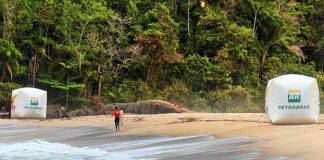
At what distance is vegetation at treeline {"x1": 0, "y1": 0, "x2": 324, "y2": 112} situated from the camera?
34500 mm

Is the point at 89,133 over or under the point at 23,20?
under

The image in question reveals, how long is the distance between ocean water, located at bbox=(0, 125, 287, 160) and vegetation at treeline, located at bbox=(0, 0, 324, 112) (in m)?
15.4

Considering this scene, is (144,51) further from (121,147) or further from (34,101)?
(121,147)

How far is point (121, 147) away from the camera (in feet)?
45.4

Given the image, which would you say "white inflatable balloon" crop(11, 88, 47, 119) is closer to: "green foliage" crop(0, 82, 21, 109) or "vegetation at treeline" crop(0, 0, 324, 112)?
"green foliage" crop(0, 82, 21, 109)

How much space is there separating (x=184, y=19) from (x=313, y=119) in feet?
85.0

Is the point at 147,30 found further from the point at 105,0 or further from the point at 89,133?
the point at 89,133

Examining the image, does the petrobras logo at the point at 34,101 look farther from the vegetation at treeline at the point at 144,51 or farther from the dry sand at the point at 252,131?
the vegetation at treeline at the point at 144,51

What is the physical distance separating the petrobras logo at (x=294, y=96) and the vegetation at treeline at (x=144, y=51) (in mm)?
15885

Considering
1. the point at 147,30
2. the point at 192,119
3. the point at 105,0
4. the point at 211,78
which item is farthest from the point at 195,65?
the point at 192,119

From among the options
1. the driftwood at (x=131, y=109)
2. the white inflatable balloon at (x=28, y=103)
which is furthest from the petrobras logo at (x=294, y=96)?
the white inflatable balloon at (x=28, y=103)

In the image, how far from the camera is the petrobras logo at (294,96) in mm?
15203

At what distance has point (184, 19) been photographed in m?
40.4

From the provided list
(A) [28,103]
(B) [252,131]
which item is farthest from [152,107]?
(B) [252,131]
